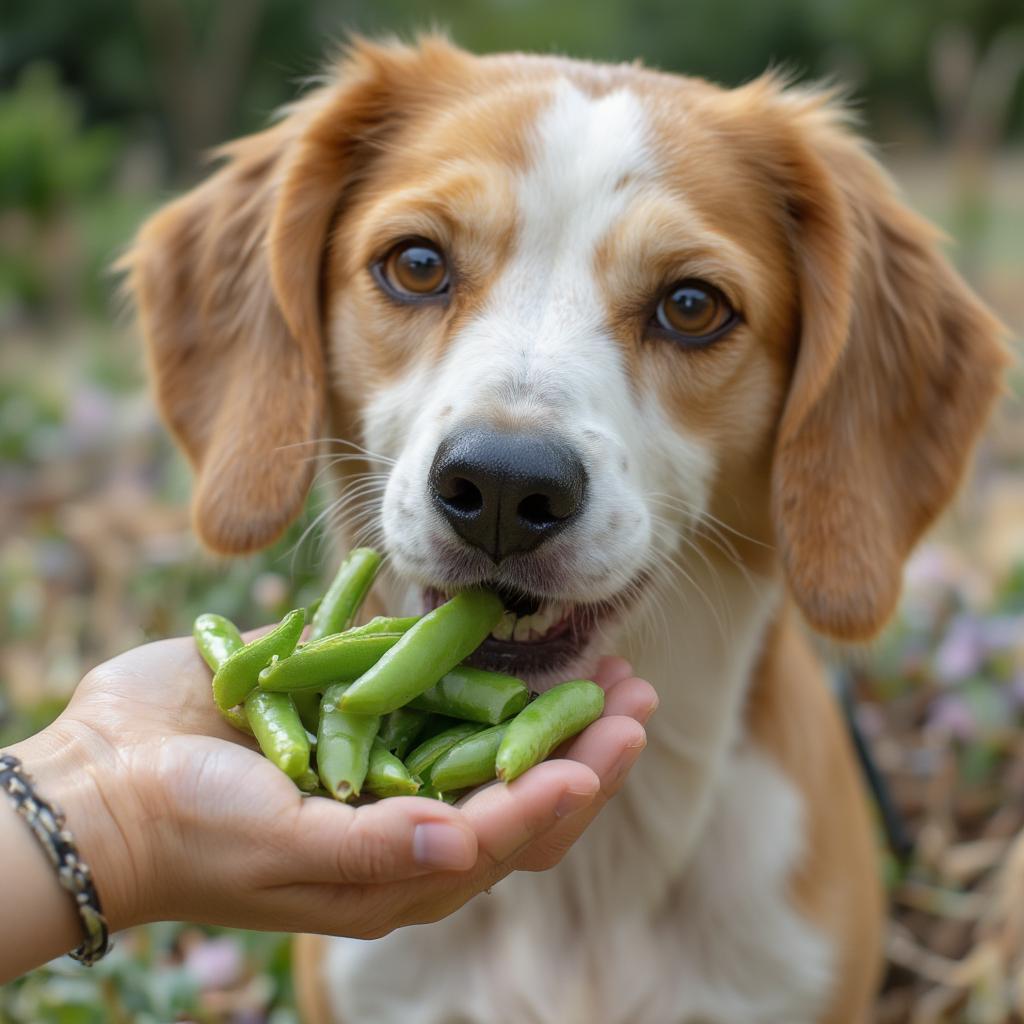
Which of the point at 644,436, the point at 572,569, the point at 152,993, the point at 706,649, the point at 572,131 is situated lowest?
the point at 152,993

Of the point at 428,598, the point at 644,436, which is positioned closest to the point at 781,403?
the point at 644,436

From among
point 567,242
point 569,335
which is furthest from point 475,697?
point 567,242

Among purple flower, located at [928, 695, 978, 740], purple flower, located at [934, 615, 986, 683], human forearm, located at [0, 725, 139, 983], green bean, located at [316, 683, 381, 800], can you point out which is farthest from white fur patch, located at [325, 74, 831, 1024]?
purple flower, located at [934, 615, 986, 683]

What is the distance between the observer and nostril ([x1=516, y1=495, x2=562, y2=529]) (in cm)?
193

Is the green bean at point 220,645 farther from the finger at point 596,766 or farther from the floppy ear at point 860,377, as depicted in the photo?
the floppy ear at point 860,377

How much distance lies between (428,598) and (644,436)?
479 mm

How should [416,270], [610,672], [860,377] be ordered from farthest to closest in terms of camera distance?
[860,377] < [416,270] < [610,672]

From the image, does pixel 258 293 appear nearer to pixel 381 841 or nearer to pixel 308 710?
pixel 308 710

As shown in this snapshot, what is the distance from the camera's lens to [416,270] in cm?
240

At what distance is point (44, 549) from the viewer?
4.64 metres

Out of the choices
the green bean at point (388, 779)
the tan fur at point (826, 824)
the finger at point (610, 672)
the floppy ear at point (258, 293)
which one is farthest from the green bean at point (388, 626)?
the tan fur at point (826, 824)

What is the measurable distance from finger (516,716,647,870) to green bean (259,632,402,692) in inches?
12.7

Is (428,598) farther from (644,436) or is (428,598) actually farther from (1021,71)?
(1021,71)

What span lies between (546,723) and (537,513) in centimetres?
35
